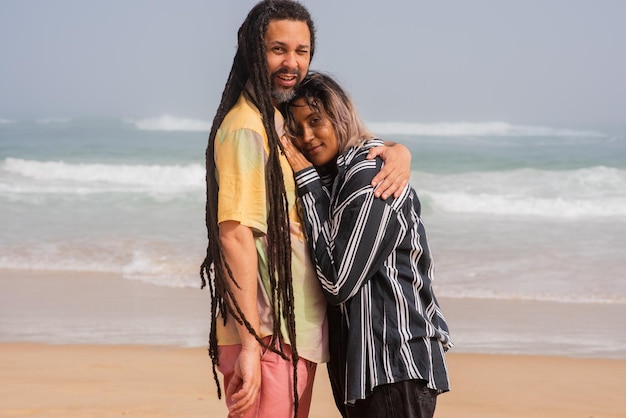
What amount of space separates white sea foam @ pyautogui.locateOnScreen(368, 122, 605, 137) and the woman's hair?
27.5 metres

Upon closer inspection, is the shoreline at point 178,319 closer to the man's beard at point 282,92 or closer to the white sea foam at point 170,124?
the man's beard at point 282,92

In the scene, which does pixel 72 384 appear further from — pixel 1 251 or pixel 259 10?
pixel 1 251

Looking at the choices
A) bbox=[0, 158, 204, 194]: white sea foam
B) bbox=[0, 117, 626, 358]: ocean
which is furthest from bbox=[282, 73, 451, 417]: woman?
bbox=[0, 158, 204, 194]: white sea foam

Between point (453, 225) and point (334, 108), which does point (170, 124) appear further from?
point (334, 108)

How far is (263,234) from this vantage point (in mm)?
2764

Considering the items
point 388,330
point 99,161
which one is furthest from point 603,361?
point 99,161

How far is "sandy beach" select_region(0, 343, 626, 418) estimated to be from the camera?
532cm

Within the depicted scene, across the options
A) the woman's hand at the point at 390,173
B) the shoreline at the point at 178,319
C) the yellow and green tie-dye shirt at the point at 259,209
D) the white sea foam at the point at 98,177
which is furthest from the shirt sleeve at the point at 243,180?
the white sea foam at the point at 98,177

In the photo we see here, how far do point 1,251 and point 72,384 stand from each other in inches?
216

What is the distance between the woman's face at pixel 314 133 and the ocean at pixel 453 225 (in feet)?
13.8

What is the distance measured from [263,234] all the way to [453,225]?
36.3 feet

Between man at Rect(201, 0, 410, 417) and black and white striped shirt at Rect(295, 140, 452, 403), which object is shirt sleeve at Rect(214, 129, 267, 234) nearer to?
man at Rect(201, 0, 410, 417)

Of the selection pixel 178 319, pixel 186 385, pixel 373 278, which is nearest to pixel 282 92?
pixel 373 278

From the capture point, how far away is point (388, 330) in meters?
2.68
